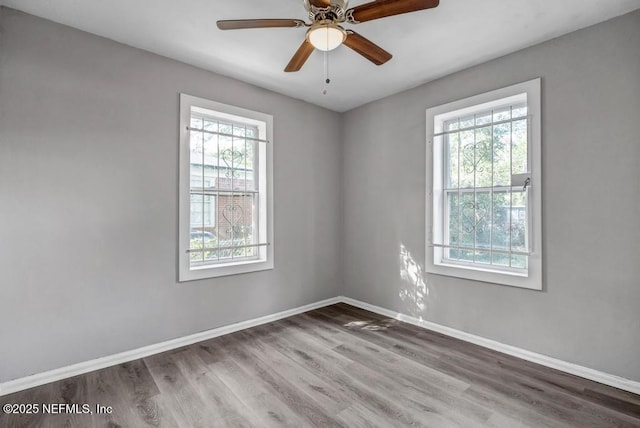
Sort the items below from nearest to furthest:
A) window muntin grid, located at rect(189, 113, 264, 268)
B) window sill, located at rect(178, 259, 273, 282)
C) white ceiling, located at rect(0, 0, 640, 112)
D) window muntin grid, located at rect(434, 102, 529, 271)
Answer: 1. white ceiling, located at rect(0, 0, 640, 112)
2. window muntin grid, located at rect(434, 102, 529, 271)
3. window sill, located at rect(178, 259, 273, 282)
4. window muntin grid, located at rect(189, 113, 264, 268)

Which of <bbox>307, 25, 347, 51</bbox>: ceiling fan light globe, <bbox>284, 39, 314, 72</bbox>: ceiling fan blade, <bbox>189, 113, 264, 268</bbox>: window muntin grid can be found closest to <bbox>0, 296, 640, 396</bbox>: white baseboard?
<bbox>189, 113, 264, 268</bbox>: window muntin grid

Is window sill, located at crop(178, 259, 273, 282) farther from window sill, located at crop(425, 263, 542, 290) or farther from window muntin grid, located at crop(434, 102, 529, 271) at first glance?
window muntin grid, located at crop(434, 102, 529, 271)

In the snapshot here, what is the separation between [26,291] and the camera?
218cm

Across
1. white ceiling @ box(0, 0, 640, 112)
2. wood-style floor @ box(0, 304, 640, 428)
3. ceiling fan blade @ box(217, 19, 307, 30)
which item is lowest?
wood-style floor @ box(0, 304, 640, 428)

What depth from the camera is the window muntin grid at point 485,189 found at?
2719mm

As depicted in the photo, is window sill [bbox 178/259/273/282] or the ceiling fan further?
window sill [bbox 178/259/273/282]

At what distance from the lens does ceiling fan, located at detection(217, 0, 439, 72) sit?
1.59 metres

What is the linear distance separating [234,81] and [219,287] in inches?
86.5

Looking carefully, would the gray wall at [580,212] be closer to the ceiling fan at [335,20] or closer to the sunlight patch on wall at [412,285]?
the sunlight patch on wall at [412,285]

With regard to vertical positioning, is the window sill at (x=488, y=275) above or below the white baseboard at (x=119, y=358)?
above

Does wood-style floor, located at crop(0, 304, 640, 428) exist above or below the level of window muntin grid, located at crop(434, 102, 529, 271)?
below

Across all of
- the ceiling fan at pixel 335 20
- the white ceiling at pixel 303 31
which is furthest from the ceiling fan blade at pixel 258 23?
the white ceiling at pixel 303 31

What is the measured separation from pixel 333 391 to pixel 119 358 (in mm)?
1803

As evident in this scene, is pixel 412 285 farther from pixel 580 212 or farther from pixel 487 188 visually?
pixel 580 212
